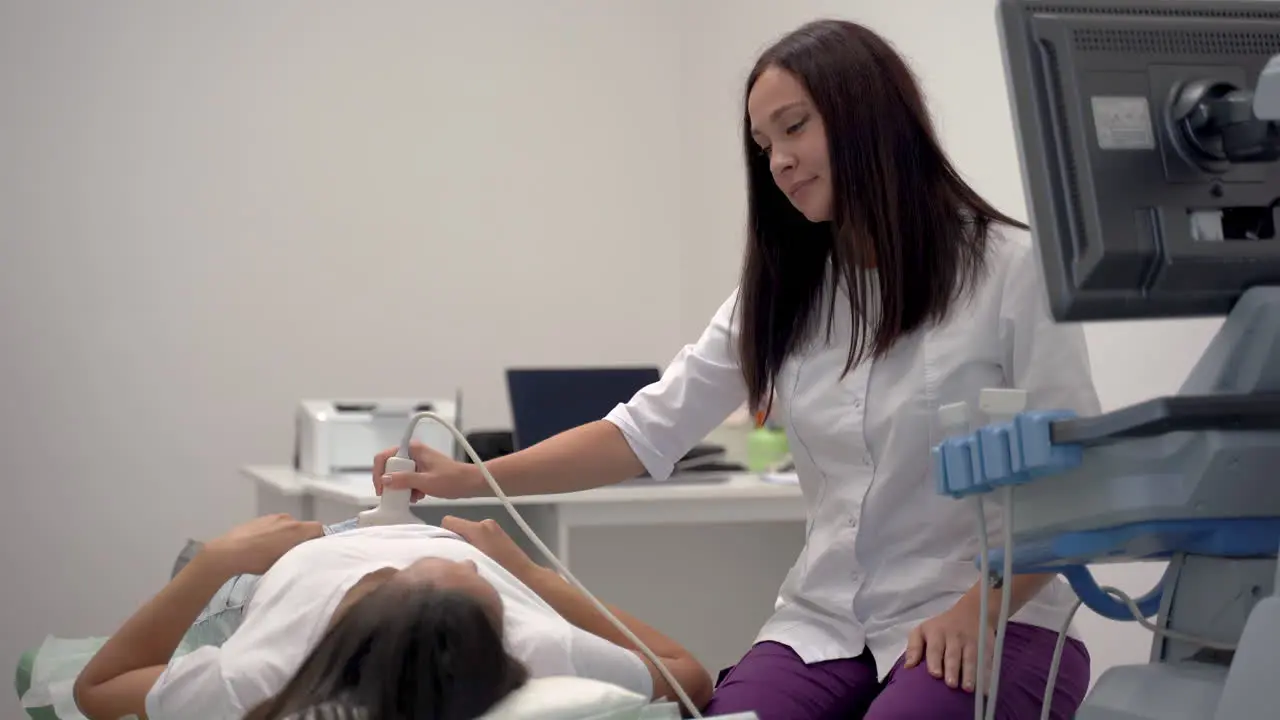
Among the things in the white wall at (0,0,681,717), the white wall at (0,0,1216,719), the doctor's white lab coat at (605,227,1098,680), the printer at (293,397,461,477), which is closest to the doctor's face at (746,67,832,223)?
the doctor's white lab coat at (605,227,1098,680)

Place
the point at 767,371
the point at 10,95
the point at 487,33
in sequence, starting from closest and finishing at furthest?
the point at 767,371 < the point at 10,95 < the point at 487,33

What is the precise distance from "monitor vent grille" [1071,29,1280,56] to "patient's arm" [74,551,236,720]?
98 cm

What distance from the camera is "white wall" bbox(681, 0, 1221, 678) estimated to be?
210cm

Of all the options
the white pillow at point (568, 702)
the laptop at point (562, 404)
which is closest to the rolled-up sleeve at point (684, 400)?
the white pillow at point (568, 702)

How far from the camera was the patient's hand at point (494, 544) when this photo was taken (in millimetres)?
1378

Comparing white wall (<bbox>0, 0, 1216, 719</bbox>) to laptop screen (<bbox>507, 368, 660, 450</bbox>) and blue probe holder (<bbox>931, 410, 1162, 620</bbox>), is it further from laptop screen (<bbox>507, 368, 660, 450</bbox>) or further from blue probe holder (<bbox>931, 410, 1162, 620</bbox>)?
blue probe holder (<bbox>931, 410, 1162, 620</bbox>)

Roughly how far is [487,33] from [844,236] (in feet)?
8.08

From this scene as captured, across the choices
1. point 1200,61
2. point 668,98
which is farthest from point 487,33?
point 1200,61

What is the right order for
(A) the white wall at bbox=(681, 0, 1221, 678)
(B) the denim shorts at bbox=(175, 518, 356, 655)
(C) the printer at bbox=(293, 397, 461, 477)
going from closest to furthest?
1. (B) the denim shorts at bbox=(175, 518, 356, 655)
2. (A) the white wall at bbox=(681, 0, 1221, 678)
3. (C) the printer at bbox=(293, 397, 461, 477)

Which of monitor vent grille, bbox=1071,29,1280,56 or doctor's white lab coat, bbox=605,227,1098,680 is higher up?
monitor vent grille, bbox=1071,29,1280,56

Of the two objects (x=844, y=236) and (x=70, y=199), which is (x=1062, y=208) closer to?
(x=844, y=236)

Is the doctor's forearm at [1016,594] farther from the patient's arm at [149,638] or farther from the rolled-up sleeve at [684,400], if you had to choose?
the patient's arm at [149,638]

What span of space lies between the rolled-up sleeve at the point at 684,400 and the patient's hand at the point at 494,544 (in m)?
0.40

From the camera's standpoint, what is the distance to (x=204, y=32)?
361 centimetres
